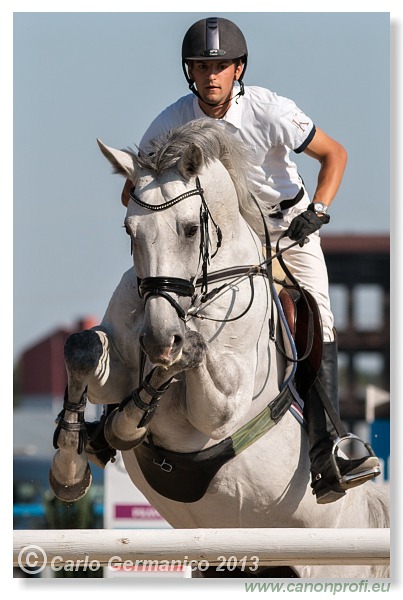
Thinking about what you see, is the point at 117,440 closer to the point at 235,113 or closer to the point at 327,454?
the point at 327,454

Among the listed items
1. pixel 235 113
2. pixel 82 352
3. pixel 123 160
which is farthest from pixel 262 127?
pixel 82 352

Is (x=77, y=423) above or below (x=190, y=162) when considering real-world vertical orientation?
below

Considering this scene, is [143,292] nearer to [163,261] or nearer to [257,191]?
[163,261]

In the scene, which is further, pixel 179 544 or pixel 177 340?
pixel 177 340

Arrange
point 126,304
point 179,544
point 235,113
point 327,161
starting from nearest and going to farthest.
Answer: point 179,544 < point 126,304 < point 235,113 < point 327,161

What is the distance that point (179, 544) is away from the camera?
413 centimetres

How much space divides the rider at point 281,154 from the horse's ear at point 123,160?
8.0 inches

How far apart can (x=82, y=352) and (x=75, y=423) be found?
34cm

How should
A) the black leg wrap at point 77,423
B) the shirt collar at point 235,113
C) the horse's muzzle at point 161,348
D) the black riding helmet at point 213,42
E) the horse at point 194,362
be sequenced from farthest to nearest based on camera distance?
the shirt collar at point 235,113 < the black riding helmet at point 213,42 < the black leg wrap at point 77,423 < the horse at point 194,362 < the horse's muzzle at point 161,348

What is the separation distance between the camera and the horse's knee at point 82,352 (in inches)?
189

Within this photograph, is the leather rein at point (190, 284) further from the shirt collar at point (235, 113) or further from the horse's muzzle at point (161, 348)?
the shirt collar at point (235, 113)

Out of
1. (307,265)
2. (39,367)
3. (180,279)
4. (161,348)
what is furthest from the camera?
(39,367)

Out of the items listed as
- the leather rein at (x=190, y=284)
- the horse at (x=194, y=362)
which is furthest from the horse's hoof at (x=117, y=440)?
the leather rein at (x=190, y=284)

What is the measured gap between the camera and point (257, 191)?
18.4 ft
